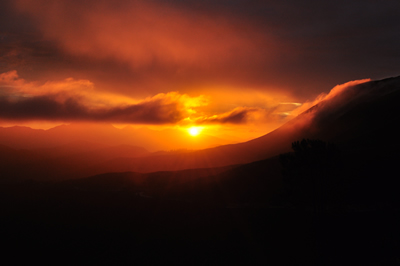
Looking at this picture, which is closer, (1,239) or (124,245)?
(124,245)

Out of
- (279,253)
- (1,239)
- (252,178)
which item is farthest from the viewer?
(252,178)

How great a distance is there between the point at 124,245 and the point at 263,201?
53.2 meters

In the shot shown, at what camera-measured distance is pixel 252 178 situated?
4648 inches

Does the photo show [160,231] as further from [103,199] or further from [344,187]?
[103,199]

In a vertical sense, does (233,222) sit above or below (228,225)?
above

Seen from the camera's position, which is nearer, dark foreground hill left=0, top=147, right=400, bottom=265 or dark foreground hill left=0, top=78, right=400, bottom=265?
dark foreground hill left=0, top=147, right=400, bottom=265

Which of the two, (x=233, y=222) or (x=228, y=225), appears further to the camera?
(x=233, y=222)

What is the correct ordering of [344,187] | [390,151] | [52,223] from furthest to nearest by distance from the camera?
1. [390,151]
2. [52,223]
3. [344,187]

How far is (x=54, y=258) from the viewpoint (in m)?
60.8

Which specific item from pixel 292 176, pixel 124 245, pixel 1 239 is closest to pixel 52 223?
pixel 1 239

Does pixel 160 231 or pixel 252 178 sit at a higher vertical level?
pixel 252 178

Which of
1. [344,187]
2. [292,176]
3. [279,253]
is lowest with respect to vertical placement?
[279,253]

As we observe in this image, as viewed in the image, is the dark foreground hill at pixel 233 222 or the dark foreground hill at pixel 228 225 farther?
the dark foreground hill at pixel 233 222

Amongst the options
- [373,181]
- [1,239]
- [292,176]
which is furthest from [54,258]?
[373,181]
